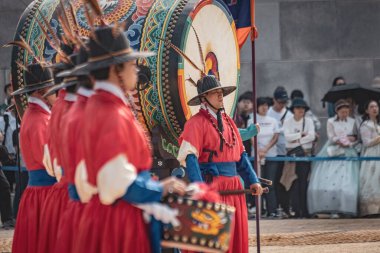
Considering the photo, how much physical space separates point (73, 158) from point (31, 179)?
7.32ft

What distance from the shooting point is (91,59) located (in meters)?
4.90

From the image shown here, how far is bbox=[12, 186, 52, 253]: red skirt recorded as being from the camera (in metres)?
6.86

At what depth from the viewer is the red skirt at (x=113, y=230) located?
4848mm

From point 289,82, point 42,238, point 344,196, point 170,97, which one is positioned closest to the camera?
point 42,238

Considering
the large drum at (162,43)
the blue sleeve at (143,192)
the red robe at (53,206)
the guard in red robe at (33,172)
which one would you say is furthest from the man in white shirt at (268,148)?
the blue sleeve at (143,192)

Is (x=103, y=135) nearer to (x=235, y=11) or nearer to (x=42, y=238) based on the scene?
(x=42, y=238)

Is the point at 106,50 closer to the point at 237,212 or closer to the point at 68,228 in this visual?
the point at 68,228

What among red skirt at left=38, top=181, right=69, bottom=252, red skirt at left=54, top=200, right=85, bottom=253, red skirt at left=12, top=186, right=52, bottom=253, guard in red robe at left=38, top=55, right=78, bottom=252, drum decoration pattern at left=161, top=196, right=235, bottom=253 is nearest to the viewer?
drum decoration pattern at left=161, top=196, right=235, bottom=253

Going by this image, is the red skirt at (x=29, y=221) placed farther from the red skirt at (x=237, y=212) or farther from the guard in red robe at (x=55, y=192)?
the red skirt at (x=237, y=212)

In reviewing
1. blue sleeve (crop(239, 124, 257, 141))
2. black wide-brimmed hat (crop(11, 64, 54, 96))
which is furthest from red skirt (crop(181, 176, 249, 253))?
black wide-brimmed hat (crop(11, 64, 54, 96))

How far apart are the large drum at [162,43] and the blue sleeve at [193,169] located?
74 cm

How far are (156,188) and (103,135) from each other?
0.34m

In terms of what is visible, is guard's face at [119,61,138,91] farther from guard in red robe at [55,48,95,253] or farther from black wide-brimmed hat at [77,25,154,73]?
guard in red robe at [55,48,95,253]

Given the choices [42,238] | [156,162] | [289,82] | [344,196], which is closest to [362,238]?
[344,196]
